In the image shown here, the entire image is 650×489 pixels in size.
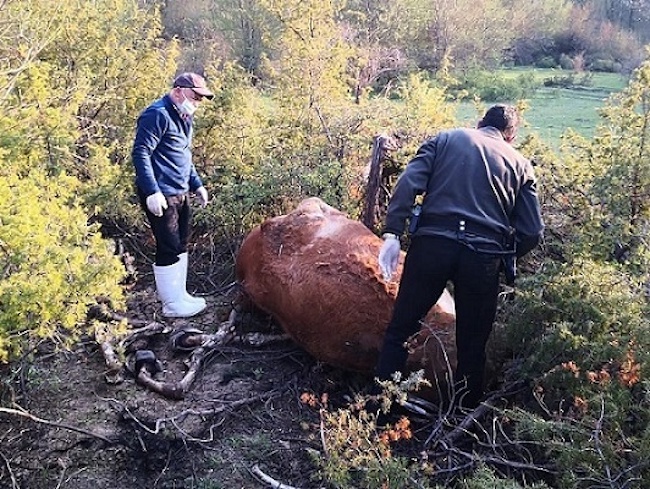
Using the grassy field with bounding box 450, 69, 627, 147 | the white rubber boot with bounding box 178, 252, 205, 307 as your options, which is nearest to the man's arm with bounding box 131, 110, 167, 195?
the white rubber boot with bounding box 178, 252, 205, 307

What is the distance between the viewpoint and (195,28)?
21.2 m

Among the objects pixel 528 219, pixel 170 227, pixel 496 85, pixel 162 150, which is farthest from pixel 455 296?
pixel 496 85

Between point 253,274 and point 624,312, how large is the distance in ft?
8.37

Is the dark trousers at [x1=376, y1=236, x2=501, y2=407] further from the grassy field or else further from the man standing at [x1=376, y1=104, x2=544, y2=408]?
the grassy field

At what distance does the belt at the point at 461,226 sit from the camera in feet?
11.1

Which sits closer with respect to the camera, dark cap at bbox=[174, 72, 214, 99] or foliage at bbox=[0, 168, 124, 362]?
foliage at bbox=[0, 168, 124, 362]

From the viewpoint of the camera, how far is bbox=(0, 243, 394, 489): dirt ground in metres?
3.38

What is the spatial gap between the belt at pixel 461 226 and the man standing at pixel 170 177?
2222mm

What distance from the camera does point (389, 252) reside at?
3510 mm

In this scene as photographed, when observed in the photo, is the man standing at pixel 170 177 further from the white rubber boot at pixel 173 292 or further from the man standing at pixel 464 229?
the man standing at pixel 464 229

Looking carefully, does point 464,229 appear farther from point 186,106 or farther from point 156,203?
point 186,106

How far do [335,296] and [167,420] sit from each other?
128 centimetres

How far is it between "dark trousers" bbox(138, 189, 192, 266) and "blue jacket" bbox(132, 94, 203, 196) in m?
0.10

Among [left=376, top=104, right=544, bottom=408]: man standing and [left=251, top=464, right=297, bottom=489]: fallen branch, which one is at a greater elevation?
[left=376, top=104, right=544, bottom=408]: man standing
